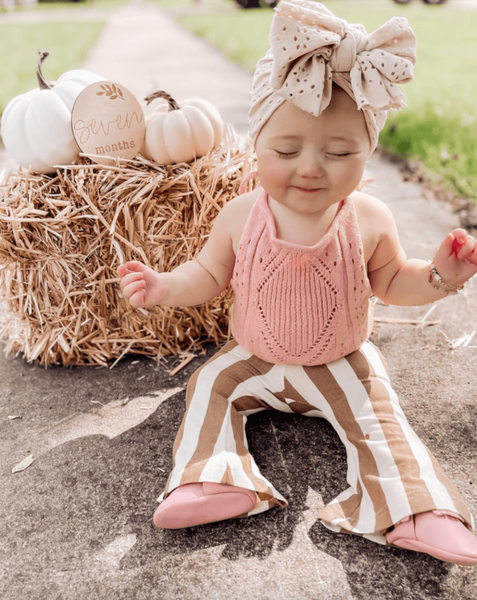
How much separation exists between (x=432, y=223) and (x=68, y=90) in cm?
230

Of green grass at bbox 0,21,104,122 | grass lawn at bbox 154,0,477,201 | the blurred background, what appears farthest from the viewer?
green grass at bbox 0,21,104,122

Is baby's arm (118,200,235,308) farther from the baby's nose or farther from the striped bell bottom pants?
the baby's nose

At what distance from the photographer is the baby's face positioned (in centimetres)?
159

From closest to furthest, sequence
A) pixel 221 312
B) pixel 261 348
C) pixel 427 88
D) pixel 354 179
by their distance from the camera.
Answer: pixel 354 179
pixel 261 348
pixel 221 312
pixel 427 88

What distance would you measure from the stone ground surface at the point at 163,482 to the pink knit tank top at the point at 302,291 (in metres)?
0.32

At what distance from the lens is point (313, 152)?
63.1 inches

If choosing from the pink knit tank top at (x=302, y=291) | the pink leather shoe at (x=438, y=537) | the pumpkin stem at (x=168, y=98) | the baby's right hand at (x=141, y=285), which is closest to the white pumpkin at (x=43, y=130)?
the pumpkin stem at (x=168, y=98)

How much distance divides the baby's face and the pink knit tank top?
0.59 feet

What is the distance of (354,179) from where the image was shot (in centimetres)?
168

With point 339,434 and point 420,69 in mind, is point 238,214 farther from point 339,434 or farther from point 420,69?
point 420,69

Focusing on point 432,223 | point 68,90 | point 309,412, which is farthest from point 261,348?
point 432,223

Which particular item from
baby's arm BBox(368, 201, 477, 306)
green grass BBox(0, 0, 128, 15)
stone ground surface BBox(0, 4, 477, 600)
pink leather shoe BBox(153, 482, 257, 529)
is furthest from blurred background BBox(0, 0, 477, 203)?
green grass BBox(0, 0, 128, 15)

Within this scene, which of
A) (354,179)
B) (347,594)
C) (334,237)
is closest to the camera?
(347,594)

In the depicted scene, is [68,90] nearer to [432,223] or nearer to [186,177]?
[186,177]
